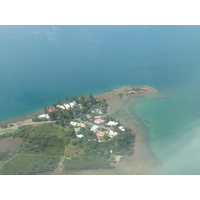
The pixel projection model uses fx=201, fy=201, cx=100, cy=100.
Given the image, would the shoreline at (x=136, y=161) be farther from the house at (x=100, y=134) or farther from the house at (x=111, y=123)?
the house at (x=100, y=134)

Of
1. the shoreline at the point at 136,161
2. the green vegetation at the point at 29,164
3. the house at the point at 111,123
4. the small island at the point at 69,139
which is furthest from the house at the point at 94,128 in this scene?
the green vegetation at the point at 29,164

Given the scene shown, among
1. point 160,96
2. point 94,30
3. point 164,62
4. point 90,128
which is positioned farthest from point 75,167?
point 94,30

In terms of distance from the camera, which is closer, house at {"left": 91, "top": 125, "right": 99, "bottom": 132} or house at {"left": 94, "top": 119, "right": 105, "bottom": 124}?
house at {"left": 91, "top": 125, "right": 99, "bottom": 132}

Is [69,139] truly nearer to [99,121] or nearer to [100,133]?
[100,133]

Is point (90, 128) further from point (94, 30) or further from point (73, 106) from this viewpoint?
point (94, 30)

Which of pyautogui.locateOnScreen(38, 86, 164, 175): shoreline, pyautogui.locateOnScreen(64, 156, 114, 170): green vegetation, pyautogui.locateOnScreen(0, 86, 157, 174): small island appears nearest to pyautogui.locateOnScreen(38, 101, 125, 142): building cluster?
pyautogui.locateOnScreen(0, 86, 157, 174): small island

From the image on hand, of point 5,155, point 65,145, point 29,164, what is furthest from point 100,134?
point 5,155

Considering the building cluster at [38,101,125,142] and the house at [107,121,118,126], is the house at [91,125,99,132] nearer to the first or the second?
the building cluster at [38,101,125,142]

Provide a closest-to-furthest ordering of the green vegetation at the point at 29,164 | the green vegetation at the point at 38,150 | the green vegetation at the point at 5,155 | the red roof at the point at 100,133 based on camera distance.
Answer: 1. the green vegetation at the point at 29,164
2. the green vegetation at the point at 38,150
3. the green vegetation at the point at 5,155
4. the red roof at the point at 100,133
